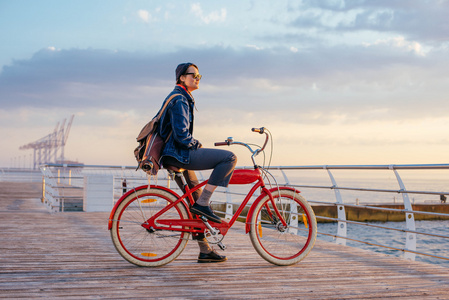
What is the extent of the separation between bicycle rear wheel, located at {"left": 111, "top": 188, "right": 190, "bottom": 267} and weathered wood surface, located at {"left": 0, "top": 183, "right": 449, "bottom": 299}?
112 mm

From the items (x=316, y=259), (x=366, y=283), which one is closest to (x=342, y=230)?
(x=316, y=259)

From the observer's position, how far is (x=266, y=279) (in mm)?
3873

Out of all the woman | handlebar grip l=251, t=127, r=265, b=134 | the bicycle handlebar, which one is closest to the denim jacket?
the woman

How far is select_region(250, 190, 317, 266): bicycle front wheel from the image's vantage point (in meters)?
4.33

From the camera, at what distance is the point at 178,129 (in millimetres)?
3955

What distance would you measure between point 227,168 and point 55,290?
155cm

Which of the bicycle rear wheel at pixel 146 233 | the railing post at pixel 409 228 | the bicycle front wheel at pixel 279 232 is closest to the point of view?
the bicycle rear wheel at pixel 146 233

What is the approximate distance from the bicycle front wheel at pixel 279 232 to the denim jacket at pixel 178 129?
0.83m

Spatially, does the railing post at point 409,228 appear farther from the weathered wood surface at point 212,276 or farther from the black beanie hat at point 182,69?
the black beanie hat at point 182,69

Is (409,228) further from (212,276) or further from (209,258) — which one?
(212,276)

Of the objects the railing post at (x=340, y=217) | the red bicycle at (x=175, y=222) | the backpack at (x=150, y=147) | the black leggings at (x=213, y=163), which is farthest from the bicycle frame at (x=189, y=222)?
the railing post at (x=340, y=217)

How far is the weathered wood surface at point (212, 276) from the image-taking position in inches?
135

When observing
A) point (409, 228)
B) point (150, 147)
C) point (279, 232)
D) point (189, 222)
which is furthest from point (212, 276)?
point (409, 228)

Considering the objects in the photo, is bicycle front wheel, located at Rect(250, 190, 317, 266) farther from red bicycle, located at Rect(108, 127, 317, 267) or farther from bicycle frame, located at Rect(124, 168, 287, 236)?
bicycle frame, located at Rect(124, 168, 287, 236)
